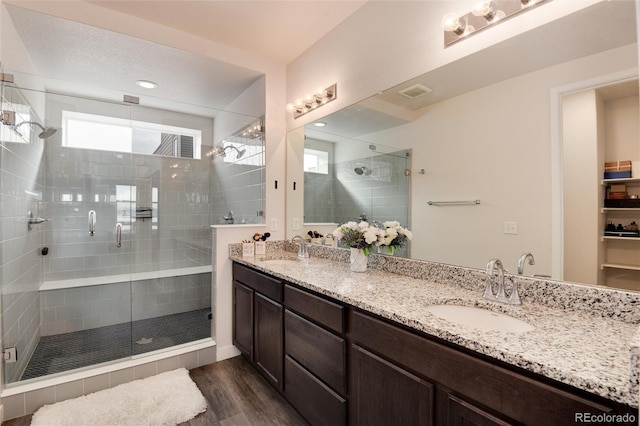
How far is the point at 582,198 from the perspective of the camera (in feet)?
3.84

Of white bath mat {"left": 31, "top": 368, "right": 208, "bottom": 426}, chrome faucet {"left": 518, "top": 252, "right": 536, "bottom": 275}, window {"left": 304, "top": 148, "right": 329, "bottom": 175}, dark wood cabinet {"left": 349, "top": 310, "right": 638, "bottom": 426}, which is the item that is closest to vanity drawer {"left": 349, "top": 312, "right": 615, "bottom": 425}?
dark wood cabinet {"left": 349, "top": 310, "right": 638, "bottom": 426}

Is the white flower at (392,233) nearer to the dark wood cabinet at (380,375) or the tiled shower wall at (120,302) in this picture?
the dark wood cabinet at (380,375)

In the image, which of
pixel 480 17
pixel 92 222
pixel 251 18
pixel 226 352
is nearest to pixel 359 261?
pixel 480 17

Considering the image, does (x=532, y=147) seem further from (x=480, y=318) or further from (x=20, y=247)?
(x=20, y=247)

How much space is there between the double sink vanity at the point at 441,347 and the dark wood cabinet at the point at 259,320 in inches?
0.6

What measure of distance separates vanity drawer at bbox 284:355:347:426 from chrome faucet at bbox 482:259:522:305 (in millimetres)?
814

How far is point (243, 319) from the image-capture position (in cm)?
240

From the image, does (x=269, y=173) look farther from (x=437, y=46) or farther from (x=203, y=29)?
(x=437, y=46)

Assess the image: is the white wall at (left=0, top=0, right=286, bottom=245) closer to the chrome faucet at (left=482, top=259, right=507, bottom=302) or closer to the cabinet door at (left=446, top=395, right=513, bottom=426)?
the chrome faucet at (left=482, top=259, right=507, bottom=302)

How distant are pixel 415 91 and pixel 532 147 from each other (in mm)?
741

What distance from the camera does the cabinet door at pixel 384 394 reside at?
103cm

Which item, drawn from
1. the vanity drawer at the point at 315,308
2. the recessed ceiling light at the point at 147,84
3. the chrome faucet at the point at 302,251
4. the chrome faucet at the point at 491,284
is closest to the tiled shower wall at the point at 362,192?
the chrome faucet at the point at 302,251

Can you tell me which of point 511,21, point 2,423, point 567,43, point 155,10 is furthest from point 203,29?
point 2,423

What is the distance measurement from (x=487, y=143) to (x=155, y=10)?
8.00ft
